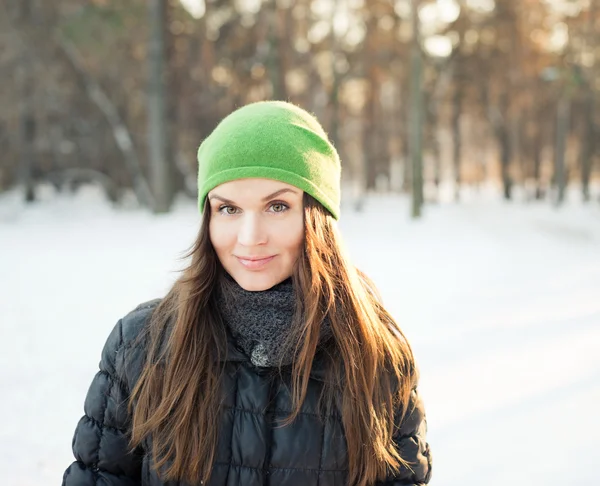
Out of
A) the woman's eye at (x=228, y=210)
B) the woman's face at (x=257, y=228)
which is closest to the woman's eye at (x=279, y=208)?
the woman's face at (x=257, y=228)

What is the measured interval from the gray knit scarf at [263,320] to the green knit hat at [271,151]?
31 cm

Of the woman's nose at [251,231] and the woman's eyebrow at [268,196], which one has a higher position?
the woman's eyebrow at [268,196]

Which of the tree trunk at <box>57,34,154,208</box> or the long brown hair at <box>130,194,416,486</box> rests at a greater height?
the tree trunk at <box>57,34,154,208</box>

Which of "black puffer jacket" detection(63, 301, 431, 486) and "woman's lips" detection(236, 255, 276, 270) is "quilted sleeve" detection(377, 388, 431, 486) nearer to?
"black puffer jacket" detection(63, 301, 431, 486)

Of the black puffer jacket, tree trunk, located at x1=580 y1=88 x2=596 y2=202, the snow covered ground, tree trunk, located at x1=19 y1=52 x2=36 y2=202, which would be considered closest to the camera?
the black puffer jacket

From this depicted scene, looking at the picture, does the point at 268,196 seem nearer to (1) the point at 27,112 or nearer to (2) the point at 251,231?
(2) the point at 251,231

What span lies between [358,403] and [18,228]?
13607mm

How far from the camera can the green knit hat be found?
5.74ft

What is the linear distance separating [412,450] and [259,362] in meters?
0.58

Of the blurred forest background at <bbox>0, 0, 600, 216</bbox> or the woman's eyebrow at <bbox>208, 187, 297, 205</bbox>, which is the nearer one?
the woman's eyebrow at <bbox>208, 187, 297, 205</bbox>

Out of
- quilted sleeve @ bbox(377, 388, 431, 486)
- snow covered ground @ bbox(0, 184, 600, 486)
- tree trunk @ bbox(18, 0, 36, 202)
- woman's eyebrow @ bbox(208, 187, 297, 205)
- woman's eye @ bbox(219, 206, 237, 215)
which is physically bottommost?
snow covered ground @ bbox(0, 184, 600, 486)

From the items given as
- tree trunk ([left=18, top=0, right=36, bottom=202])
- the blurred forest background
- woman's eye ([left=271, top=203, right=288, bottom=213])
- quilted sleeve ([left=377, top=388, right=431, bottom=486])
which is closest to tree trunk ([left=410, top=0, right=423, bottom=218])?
the blurred forest background

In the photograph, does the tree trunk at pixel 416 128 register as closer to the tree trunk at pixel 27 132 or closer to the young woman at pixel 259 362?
the tree trunk at pixel 27 132

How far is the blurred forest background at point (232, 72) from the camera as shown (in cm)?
1659
